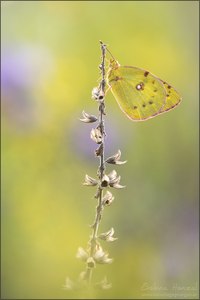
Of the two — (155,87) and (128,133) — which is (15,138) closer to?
(128,133)

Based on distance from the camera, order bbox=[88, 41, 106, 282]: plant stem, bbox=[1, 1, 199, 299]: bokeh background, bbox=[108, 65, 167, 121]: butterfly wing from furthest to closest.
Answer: bbox=[1, 1, 199, 299]: bokeh background < bbox=[108, 65, 167, 121]: butterfly wing < bbox=[88, 41, 106, 282]: plant stem

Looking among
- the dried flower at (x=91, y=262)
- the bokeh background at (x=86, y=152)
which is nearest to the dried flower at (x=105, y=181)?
the dried flower at (x=91, y=262)

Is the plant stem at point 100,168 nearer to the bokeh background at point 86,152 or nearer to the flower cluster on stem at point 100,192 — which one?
the flower cluster on stem at point 100,192

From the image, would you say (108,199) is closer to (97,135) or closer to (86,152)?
(97,135)

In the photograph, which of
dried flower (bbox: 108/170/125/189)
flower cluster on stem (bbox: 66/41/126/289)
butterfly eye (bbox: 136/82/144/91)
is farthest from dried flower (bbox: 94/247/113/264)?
butterfly eye (bbox: 136/82/144/91)

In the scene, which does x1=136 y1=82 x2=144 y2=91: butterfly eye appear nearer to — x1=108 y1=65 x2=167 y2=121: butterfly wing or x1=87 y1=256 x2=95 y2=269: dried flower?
x1=108 y1=65 x2=167 y2=121: butterfly wing

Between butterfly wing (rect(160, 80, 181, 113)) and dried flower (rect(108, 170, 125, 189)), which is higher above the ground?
butterfly wing (rect(160, 80, 181, 113))

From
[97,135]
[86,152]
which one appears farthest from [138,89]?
[86,152]
